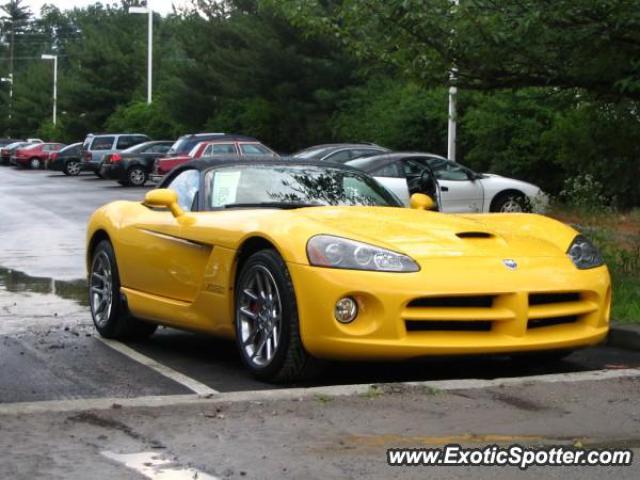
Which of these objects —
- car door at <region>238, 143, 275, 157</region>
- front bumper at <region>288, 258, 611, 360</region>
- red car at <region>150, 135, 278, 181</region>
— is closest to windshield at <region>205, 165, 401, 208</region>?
front bumper at <region>288, 258, 611, 360</region>

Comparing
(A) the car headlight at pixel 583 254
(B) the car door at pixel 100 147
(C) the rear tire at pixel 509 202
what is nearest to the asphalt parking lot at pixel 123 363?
(A) the car headlight at pixel 583 254

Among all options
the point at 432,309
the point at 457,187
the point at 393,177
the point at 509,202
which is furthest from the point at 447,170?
the point at 432,309

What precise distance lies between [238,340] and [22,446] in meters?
2.27

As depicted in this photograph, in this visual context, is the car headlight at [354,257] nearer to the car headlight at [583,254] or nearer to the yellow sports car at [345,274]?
the yellow sports car at [345,274]

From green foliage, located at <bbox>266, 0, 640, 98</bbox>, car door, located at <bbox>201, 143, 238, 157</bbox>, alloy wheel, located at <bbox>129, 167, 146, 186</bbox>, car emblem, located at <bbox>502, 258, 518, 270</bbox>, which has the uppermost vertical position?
green foliage, located at <bbox>266, 0, 640, 98</bbox>

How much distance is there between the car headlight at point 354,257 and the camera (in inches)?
270

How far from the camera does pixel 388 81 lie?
143 ft

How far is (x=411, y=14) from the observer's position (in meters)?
11.2

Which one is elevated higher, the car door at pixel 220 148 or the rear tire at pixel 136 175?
the car door at pixel 220 148

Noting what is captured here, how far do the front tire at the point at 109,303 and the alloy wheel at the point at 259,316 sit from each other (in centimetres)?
177

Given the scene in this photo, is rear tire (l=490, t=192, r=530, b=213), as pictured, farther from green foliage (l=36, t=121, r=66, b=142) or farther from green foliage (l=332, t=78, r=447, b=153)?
green foliage (l=36, t=121, r=66, b=142)

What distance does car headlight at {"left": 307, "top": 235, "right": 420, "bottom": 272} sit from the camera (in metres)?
6.85

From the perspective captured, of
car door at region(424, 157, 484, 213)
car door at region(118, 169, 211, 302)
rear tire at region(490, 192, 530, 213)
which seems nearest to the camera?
car door at region(118, 169, 211, 302)

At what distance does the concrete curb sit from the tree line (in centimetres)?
255
